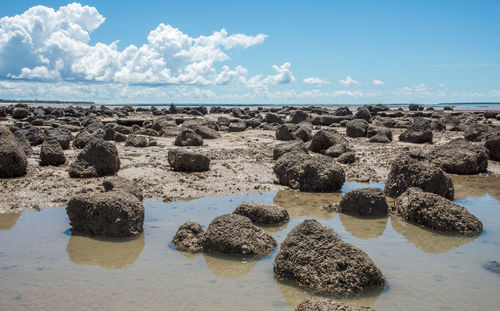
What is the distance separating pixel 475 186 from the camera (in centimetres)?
1096

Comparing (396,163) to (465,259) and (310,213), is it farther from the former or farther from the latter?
(465,259)

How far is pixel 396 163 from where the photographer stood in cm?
966

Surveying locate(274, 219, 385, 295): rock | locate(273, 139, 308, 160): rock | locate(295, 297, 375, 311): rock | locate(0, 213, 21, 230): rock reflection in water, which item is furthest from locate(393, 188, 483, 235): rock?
locate(0, 213, 21, 230): rock reflection in water

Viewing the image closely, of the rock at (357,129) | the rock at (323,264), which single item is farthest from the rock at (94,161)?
the rock at (357,129)

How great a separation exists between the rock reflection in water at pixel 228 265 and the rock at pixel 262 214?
1.53m

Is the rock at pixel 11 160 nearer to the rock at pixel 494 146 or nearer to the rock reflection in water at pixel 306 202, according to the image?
the rock reflection in water at pixel 306 202

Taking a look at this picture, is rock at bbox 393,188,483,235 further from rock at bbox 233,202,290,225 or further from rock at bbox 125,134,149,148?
rock at bbox 125,134,149,148

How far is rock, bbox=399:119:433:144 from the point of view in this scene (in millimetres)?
19062

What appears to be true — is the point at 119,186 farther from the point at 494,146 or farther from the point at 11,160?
the point at 494,146

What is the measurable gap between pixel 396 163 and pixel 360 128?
1197 centimetres

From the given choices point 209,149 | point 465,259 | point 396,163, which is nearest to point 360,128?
point 209,149

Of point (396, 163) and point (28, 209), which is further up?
point (396, 163)

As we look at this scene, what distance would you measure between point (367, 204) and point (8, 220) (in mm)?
6659

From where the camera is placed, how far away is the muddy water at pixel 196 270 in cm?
468
